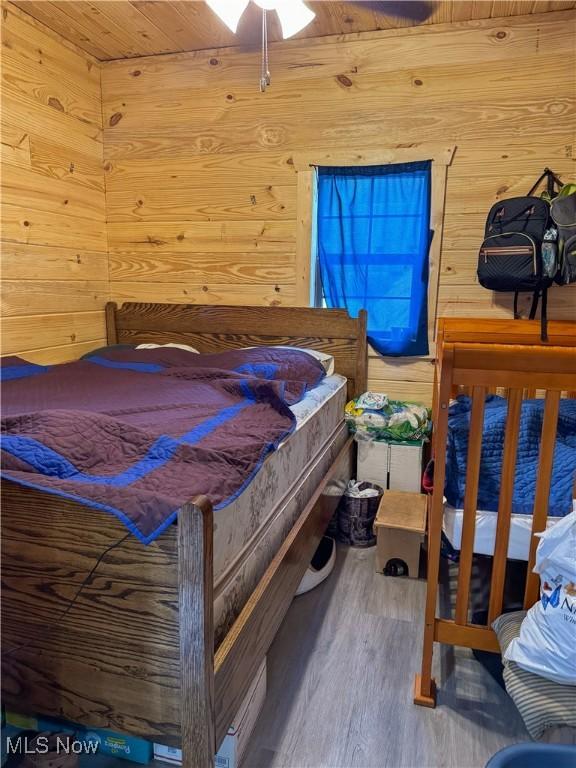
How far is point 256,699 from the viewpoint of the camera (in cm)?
145

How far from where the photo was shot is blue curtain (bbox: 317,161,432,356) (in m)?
2.73

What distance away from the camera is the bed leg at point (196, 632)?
95cm

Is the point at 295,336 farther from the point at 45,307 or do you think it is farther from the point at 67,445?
the point at 67,445

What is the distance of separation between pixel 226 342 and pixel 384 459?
3.73 feet

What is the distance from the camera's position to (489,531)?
1549mm

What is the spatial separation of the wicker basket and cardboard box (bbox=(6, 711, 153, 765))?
155 cm

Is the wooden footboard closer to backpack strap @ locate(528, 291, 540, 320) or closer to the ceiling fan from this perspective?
the ceiling fan

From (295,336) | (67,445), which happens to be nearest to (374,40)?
(295,336)

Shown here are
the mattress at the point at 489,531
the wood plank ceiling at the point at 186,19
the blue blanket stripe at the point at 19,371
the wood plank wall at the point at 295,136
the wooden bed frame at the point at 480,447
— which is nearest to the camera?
the wooden bed frame at the point at 480,447

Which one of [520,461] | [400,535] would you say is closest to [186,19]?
[520,461]

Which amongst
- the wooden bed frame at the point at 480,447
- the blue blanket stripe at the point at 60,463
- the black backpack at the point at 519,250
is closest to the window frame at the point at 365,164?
the black backpack at the point at 519,250

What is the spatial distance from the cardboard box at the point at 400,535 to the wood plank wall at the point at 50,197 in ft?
6.42

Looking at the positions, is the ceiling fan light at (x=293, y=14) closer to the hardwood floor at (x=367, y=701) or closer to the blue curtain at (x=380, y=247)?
the blue curtain at (x=380, y=247)

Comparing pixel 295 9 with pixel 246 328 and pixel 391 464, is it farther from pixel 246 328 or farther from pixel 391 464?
pixel 391 464
